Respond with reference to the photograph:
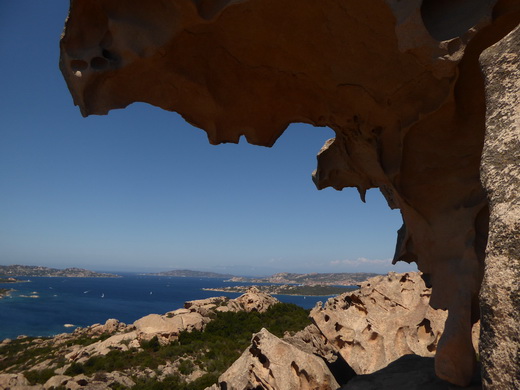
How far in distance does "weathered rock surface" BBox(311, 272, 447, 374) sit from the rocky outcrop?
4.89 meters

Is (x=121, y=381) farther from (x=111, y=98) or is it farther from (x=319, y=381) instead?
(x=111, y=98)

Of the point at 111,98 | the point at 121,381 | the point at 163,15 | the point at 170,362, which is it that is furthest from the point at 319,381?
the point at 170,362

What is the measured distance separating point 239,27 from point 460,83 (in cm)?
258

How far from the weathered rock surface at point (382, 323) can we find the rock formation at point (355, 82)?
127 cm

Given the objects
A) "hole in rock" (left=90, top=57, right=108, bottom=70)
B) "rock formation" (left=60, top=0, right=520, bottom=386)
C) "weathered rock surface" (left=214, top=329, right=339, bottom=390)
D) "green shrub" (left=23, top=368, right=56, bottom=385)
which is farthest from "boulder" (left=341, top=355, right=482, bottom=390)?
"green shrub" (left=23, top=368, right=56, bottom=385)

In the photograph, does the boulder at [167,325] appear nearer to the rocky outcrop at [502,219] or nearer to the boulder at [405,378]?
the boulder at [405,378]

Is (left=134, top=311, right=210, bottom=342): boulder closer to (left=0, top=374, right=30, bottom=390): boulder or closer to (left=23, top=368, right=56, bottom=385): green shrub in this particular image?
(left=23, top=368, right=56, bottom=385): green shrub

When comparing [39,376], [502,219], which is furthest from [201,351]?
[502,219]

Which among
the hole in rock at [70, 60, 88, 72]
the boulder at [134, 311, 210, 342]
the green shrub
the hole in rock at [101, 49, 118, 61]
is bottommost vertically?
the green shrub

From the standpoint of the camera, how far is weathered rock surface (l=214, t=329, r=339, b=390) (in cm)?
552

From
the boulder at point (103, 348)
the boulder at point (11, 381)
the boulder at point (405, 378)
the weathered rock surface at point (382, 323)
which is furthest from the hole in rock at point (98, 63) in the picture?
the boulder at point (103, 348)

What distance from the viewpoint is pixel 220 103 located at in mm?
5113

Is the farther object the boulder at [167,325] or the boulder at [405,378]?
the boulder at [167,325]

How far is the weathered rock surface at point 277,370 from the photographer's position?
5.52 m
